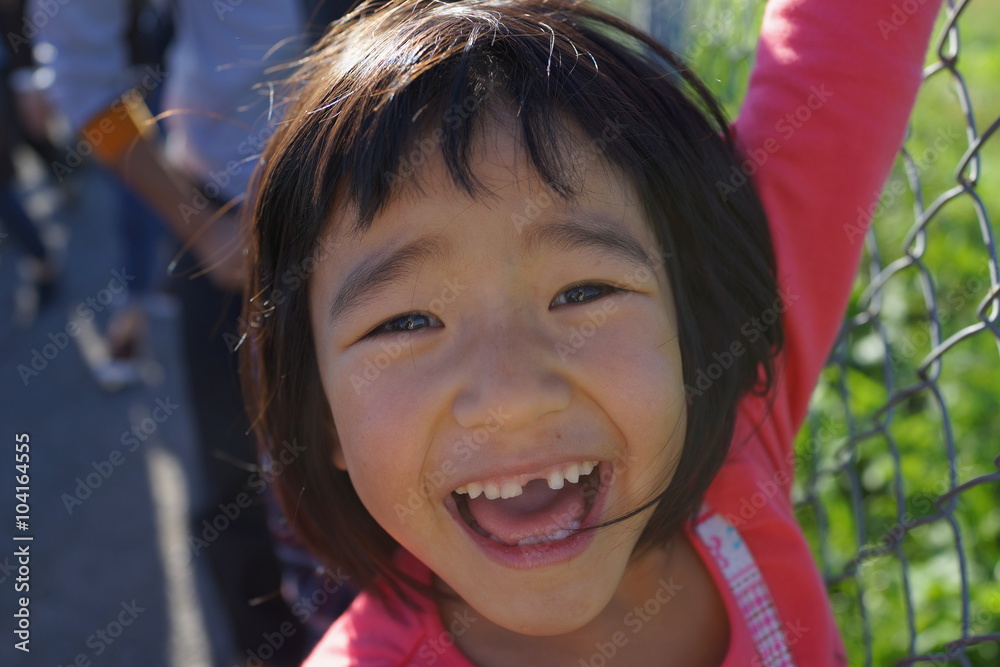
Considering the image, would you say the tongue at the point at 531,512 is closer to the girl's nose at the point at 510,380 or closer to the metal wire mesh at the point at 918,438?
the girl's nose at the point at 510,380

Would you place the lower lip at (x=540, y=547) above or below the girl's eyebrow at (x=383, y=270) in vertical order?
below

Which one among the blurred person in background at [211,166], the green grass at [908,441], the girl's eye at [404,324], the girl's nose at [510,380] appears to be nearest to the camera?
the girl's nose at [510,380]

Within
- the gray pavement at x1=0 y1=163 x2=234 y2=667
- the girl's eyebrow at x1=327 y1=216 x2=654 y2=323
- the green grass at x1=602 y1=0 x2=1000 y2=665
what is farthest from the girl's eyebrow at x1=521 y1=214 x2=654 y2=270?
the gray pavement at x1=0 y1=163 x2=234 y2=667

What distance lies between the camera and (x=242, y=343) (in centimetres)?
159

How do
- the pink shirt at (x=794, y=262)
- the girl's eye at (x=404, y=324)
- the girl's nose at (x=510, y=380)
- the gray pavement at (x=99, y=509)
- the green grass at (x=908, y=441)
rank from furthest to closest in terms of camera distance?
the gray pavement at (x=99, y=509)
the green grass at (x=908, y=441)
the pink shirt at (x=794, y=262)
the girl's eye at (x=404, y=324)
the girl's nose at (x=510, y=380)

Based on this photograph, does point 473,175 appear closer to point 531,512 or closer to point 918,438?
point 531,512

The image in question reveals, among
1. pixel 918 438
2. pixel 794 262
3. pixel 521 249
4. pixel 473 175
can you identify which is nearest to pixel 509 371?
pixel 521 249

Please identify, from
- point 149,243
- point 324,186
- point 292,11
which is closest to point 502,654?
point 324,186

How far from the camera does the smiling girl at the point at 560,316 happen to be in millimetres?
1173

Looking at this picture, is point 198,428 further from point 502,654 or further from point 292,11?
point 502,654

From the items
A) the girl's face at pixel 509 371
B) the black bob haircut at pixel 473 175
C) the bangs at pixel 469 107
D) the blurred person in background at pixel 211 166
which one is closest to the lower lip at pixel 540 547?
the girl's face at pixel 509 371

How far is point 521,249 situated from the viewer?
3.79 ft

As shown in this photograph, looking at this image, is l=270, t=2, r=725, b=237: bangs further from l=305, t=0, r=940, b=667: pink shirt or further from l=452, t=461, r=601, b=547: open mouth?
l=452, t=461, r=601, b=547: open mouth

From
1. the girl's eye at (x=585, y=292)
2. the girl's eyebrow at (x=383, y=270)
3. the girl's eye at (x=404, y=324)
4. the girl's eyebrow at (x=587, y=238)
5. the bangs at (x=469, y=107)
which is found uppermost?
the bangs at (x=469, y=107)
